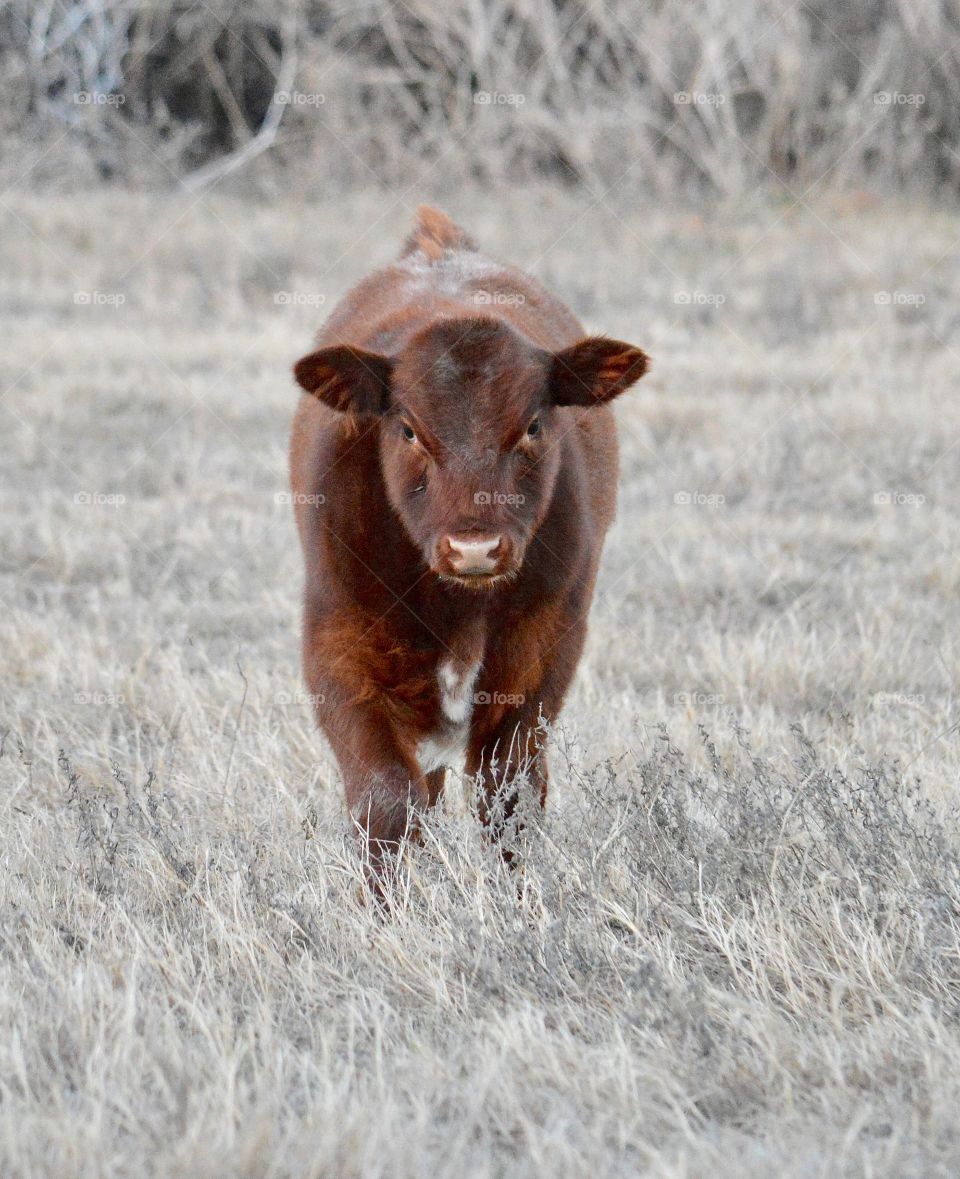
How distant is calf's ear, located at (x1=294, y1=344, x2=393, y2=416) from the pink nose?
2.03 feet

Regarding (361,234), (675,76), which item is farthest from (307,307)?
(675,76)

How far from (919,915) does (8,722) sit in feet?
10.8

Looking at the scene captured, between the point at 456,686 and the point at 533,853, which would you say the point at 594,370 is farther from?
the point at 533,853

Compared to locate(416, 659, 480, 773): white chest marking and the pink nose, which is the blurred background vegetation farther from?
the pink nose

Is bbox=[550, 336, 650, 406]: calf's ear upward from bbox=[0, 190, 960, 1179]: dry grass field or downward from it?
upward

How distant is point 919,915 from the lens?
139 inches

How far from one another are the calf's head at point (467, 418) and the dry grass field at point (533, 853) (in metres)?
0.75

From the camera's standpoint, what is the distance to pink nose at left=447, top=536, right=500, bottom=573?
149 inches

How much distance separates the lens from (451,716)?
4.35m

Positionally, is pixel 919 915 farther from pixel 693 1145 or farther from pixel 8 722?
pixel 8 722

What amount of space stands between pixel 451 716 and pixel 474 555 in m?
0.72

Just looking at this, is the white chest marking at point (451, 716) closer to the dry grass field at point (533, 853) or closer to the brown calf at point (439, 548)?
the brown calf at point (439, 548)

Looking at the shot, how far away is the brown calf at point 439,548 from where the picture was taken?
4.06 m

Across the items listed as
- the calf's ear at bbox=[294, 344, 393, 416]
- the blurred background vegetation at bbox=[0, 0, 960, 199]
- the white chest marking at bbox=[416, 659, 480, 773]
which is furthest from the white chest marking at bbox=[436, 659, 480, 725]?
the blurred background vegetation at bbox=[0, 0, 960, 199]
